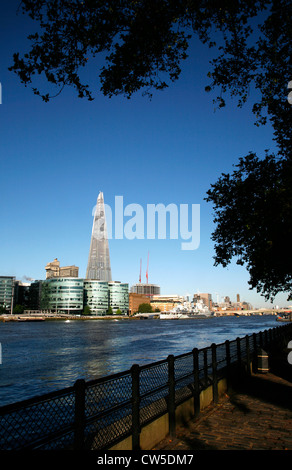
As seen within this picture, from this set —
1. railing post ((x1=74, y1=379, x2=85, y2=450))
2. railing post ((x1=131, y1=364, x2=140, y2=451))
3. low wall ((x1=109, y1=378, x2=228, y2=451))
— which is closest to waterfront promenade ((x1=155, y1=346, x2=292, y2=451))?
low wall ((x1=109, y1=378, x2=228, y2=451))

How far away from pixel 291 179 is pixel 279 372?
786 cm

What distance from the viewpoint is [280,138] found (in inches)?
604

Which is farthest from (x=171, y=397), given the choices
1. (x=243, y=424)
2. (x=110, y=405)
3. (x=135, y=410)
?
(x=243, y=424)

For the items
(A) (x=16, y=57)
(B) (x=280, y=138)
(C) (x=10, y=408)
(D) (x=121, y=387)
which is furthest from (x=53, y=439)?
(B) (x=280, y=138)

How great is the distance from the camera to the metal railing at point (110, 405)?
4.00m

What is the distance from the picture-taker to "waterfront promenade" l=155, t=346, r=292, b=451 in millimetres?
6270

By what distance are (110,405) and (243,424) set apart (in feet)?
10.6

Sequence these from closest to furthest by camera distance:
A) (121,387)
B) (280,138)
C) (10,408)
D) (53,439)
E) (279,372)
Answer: (10,408), (53,439), (121,387), (279,372), (280,138)

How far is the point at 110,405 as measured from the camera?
629 centimetres

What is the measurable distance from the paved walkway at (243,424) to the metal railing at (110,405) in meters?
0.45

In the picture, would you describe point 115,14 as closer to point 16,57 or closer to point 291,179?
point 16,57

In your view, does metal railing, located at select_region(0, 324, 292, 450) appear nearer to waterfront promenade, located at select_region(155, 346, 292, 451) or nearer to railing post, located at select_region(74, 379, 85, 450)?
railing post, located at select_region(74, 379, 85, 450)

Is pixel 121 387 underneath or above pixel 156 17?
underneath

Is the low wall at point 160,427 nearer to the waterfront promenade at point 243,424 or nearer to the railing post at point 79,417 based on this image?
the waterfront promenade at point 243,424
